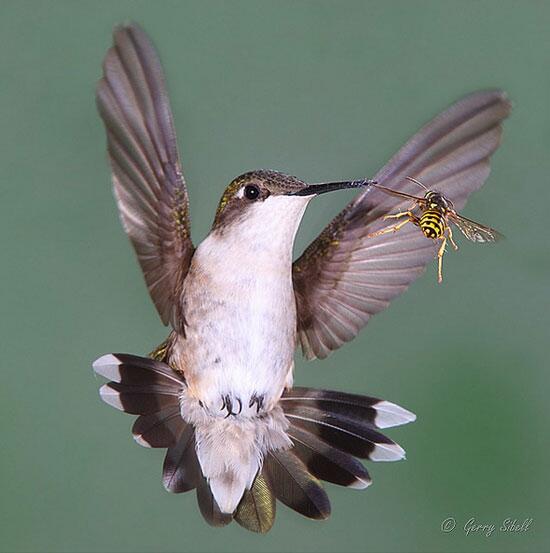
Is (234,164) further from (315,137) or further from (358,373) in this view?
(358,373)

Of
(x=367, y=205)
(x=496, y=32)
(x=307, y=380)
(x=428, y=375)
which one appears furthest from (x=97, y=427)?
(x=496, y=32)

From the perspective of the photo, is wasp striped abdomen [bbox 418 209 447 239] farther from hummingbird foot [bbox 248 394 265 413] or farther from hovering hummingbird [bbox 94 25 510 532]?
hummingbird foot [bbox 248 394 265 413]

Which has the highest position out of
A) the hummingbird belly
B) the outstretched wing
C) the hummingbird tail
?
the outstretched wing

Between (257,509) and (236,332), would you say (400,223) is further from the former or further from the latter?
(257,509)

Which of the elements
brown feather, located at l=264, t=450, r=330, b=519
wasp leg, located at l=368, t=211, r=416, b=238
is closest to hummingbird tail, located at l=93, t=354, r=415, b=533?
brown feather, located at l=264, t=450, r=330, b=519

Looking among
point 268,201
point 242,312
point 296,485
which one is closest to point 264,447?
point 296,485

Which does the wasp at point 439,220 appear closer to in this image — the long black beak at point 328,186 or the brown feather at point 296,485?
the long black beak at point 328,186
